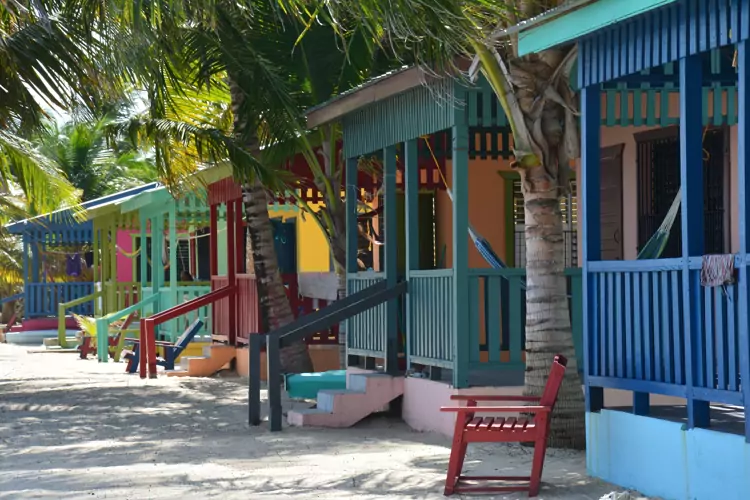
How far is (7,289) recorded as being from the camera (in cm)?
5369

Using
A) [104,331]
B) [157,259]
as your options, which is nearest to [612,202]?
[157,259]

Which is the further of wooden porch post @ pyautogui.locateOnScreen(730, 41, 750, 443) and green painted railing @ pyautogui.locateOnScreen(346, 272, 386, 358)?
green painted railing @ pyautogui.locateOnScreen(346, 272, 386, 358)

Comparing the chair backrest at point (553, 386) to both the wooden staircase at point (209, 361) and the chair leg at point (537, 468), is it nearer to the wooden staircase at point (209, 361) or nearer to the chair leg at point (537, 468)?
the chair leg at point (537, 468)

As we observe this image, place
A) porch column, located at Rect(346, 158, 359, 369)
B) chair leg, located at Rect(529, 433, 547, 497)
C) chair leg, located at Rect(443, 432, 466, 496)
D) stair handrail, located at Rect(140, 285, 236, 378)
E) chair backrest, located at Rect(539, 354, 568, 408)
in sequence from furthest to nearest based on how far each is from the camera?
stair handrail, located at Rect(140, 285, 236, 378), porch column, located at Rect(346, 158, 359, 369), chair backrest, located at Rect(539, 354, 568, 408), chair leg, located at Rect(443, 432, 466, 496), chair leg, located at Rect(529, 433, 547, 497)

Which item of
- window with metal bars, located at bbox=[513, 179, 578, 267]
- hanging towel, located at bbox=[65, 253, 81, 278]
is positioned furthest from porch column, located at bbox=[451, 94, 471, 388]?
hanging towel, located at bbox=[65, 253, 81, 278]

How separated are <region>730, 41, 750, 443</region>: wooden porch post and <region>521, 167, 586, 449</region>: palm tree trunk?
351cm

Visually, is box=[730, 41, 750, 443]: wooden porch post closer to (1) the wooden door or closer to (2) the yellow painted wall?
(1) the wooden door

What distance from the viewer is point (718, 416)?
947cm

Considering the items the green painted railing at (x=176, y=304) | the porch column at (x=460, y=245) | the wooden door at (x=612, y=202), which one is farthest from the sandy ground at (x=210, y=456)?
the green painted railing at (x=176, y=304)

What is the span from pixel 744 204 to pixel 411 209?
6174 mm

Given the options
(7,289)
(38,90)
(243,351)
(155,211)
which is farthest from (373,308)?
(7,289)

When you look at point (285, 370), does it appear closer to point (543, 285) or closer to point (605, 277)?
point (543, 285)

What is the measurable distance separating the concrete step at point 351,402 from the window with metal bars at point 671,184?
3013 millimetres

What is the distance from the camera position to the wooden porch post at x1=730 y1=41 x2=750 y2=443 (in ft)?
24.2
